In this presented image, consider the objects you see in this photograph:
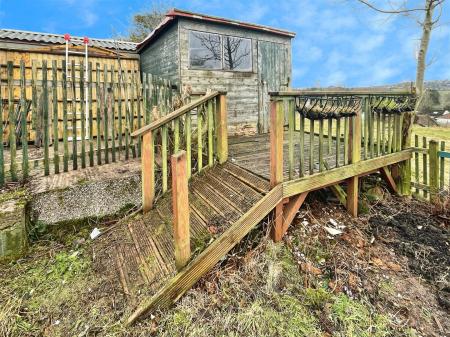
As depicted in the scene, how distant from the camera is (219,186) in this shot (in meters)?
3.78

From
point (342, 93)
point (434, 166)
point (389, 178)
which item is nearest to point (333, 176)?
point (342, 93)

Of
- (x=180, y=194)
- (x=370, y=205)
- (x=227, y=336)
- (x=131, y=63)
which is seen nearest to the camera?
(x=227, y=336)

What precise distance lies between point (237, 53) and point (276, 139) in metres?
5.18

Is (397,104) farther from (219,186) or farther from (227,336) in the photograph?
(227,336)

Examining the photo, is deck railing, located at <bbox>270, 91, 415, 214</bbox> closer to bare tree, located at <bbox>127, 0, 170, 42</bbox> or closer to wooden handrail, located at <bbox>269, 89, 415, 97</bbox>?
wooden handrail, located at <bbox>269, 89, 415, 97</bbox>

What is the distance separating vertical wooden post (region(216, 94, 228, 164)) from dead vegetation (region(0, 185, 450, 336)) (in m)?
1.37

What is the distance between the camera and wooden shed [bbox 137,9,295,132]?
690cm

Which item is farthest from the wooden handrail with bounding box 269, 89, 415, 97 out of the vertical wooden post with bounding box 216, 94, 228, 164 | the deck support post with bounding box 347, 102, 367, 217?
the vertical wooden post with bounding box 216, 94, 228, 164

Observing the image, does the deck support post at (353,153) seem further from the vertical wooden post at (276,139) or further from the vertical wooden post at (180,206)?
the vertical wooden post at (180,206)

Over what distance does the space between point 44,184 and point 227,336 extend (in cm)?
312

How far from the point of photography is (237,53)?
25.1ft

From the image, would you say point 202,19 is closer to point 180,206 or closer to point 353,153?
point 353,153

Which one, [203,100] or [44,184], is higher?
[203,100]

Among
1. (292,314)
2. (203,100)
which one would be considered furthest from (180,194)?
(203,100)
